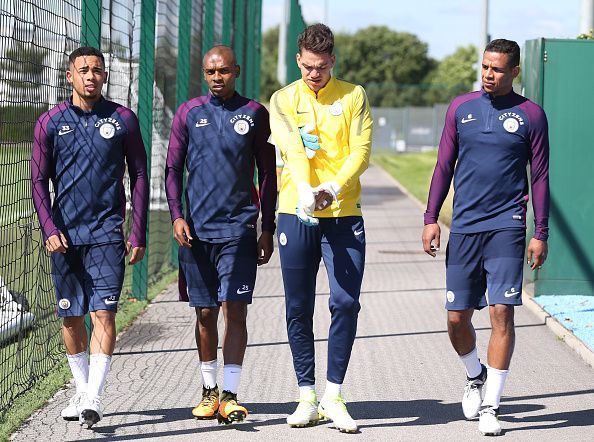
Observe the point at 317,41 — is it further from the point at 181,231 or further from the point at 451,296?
the point at 451,296

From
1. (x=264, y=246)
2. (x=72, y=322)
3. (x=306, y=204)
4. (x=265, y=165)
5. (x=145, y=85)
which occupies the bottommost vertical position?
(x=72, y=322)

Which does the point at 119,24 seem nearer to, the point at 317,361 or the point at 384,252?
the point at 317,361

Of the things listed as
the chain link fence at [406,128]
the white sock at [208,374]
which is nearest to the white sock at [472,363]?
the white sock at [208,374]

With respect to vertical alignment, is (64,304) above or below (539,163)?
below

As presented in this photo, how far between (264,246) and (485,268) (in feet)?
3.75

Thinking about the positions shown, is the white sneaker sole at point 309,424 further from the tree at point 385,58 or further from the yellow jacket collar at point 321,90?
the tree at point 385,58

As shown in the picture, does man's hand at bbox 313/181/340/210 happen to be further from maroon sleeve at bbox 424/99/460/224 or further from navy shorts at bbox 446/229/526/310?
navy shorts at bbox 446/229/526/310

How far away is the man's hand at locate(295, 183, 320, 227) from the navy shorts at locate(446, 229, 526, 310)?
875 millimetres

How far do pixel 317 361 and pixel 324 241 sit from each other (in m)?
1.98

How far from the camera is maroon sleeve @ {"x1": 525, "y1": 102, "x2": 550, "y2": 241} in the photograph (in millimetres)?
6207

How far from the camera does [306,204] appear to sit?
588 cm

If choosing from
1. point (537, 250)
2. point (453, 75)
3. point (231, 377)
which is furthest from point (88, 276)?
point (453, 75)

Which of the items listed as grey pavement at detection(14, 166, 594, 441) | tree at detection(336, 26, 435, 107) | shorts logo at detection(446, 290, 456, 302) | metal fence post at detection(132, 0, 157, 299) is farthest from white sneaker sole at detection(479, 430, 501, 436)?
tree at detection(336, 26, 435, 107)

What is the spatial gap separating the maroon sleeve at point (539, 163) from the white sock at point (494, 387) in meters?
0.72
